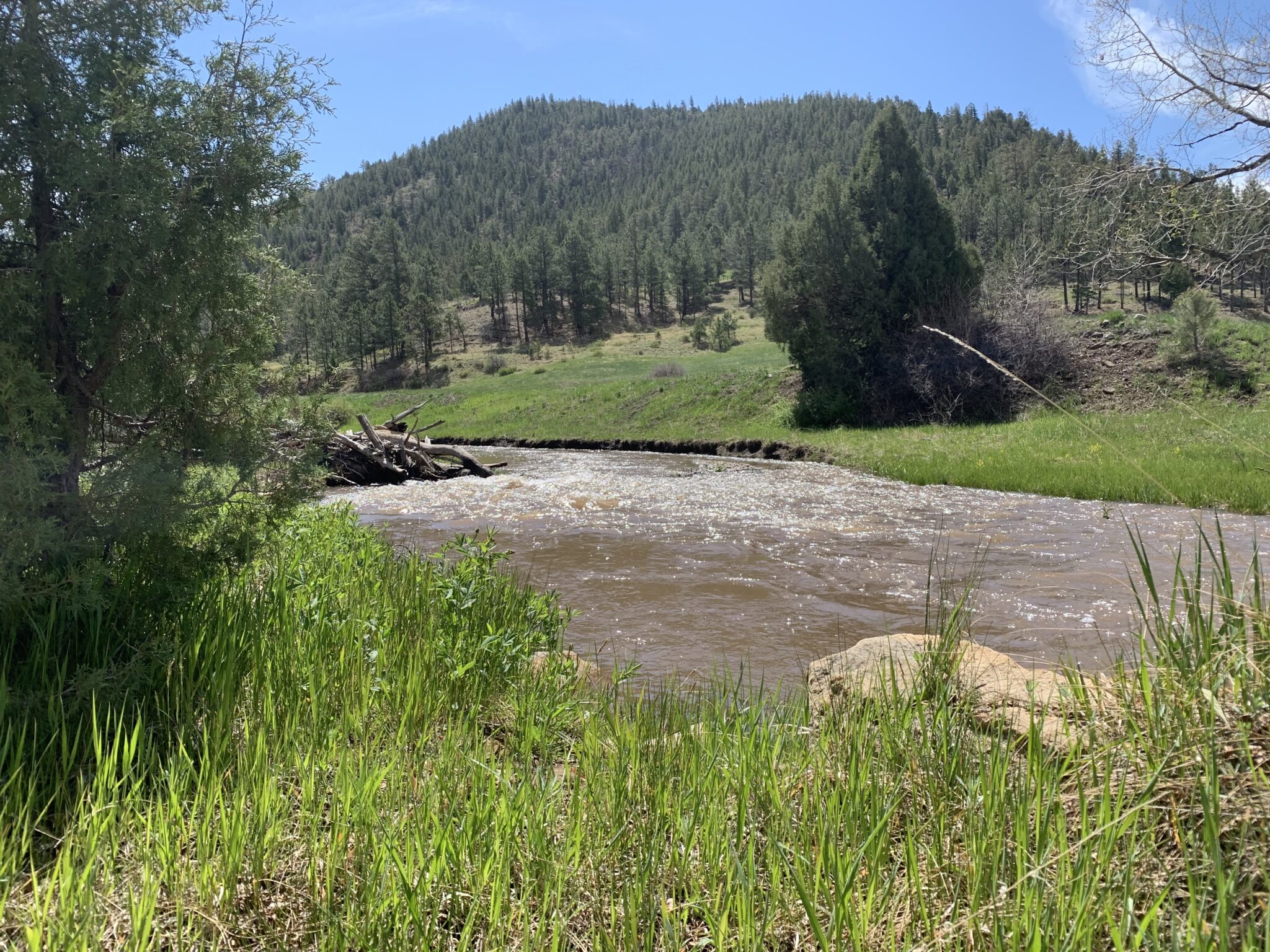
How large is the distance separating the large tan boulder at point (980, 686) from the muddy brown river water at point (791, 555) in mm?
583

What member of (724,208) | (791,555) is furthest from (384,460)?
(724,208)

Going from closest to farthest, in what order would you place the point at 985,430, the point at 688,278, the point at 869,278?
the point at 985,430 < the point at 869,278 < the point at 688,278

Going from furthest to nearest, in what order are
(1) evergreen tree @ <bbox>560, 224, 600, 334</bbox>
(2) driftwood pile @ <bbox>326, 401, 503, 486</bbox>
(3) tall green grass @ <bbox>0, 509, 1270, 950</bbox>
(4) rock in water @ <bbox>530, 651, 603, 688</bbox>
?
(1) evergreen tree @ <bbox>560, 224, 600, 334</bbox> → (2) driftwood pile @ <bbox>326, 401, 503, 486</bbox> → (4) rock in water @ <bbox>530, 651, 603, 688</bbox> → (3) tall green grass @ <bbox>0, 509, 1270, 950</bbox>

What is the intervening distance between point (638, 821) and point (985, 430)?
23492mm

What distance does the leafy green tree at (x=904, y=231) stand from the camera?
29.5 meters

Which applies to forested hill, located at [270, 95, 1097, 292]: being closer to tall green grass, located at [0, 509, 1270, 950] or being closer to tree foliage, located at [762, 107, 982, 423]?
tree foliage, located at [762, 107, 982, 423]

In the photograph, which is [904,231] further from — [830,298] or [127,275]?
[127,275]

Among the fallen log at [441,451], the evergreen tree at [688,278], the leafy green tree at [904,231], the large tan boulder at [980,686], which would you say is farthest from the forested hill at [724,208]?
the large tan boulder at [980,686]

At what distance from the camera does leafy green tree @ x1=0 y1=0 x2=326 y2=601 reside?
3.78 m

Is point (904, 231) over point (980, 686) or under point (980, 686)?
over

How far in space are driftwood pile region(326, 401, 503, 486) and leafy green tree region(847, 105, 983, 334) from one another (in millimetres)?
18091

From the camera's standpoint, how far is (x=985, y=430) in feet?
76.8

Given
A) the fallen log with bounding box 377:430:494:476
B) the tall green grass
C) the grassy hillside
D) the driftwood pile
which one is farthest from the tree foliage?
the tall green grass

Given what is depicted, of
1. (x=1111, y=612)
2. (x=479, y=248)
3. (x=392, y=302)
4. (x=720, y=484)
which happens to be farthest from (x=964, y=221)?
(x=1111, y=612)
